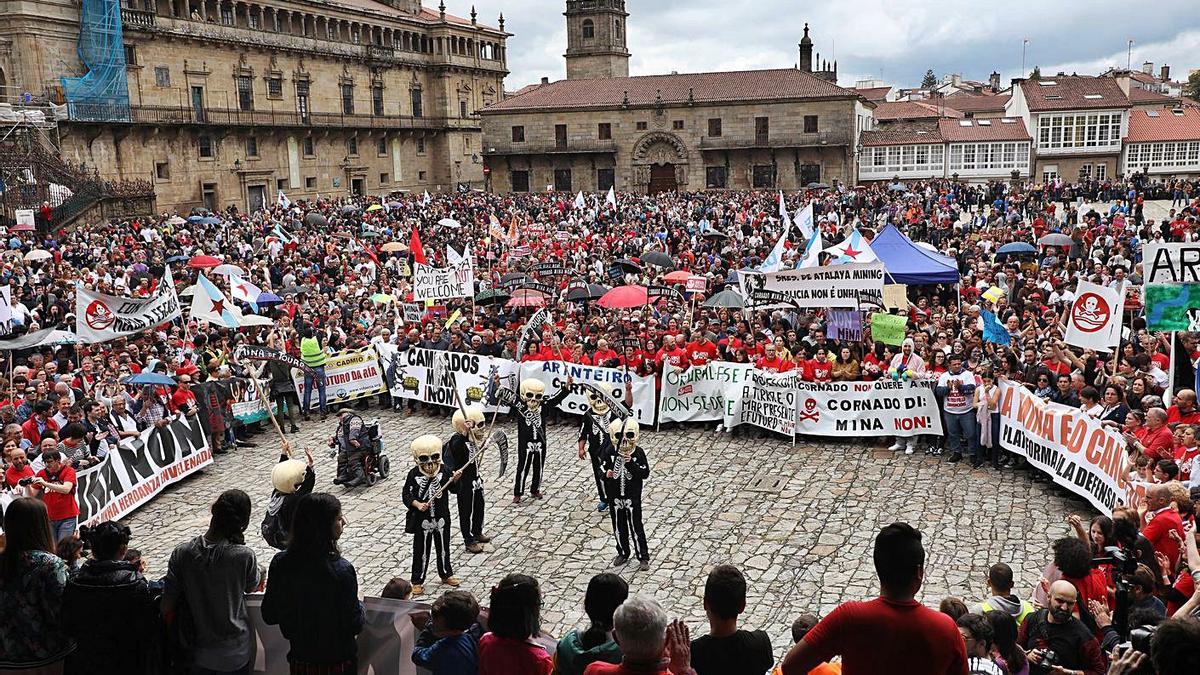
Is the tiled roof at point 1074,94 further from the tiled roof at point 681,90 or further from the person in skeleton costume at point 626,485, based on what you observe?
the person in skeleton costume at point 626,485

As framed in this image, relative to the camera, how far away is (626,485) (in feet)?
32.0

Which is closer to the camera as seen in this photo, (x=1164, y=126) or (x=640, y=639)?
(x=640, y=639)

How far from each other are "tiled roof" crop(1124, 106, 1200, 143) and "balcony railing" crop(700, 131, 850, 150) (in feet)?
64.9

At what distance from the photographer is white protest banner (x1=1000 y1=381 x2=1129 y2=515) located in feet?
33.1

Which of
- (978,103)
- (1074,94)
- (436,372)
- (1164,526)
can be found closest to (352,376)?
(436,372)

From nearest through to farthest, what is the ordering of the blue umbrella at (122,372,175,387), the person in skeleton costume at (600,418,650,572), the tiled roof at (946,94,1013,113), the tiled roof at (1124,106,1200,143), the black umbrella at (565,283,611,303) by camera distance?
the person in skeleton costume at (600,418,650,572) → the blue umbrella at (122,372,175,387) → the black umbrella at (565,283,611,303) → the tiled roof at (1124,106,1200,143) → the tiled roof at (946,94,1013,113)

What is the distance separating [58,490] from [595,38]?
271ft

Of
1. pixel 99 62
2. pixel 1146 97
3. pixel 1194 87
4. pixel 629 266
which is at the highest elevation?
pixel 1194 87

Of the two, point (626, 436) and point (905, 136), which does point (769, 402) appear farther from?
point (905, 136)

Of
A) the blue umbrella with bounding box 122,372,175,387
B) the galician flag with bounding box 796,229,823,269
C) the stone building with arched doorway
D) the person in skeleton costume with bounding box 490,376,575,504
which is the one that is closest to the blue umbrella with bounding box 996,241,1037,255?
the galician flag with bounding box 796,229,823,269

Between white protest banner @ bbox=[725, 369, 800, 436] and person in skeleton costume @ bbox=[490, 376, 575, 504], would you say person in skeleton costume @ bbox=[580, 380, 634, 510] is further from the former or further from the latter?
white protest banner @ bbox=[725, 369, 800, 436]

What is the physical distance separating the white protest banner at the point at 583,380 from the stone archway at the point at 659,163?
54.0 m

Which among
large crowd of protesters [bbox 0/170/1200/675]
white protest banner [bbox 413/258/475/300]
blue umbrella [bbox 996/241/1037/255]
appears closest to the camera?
large crowd of protesters [bbox 0/170/1200/675]

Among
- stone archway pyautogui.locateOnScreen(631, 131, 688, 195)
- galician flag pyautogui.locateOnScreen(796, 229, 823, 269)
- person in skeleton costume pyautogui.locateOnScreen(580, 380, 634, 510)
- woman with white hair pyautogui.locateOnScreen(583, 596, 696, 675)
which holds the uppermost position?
stone archway pyautogui.locateOnScreen(631, 131, 688, 195)
